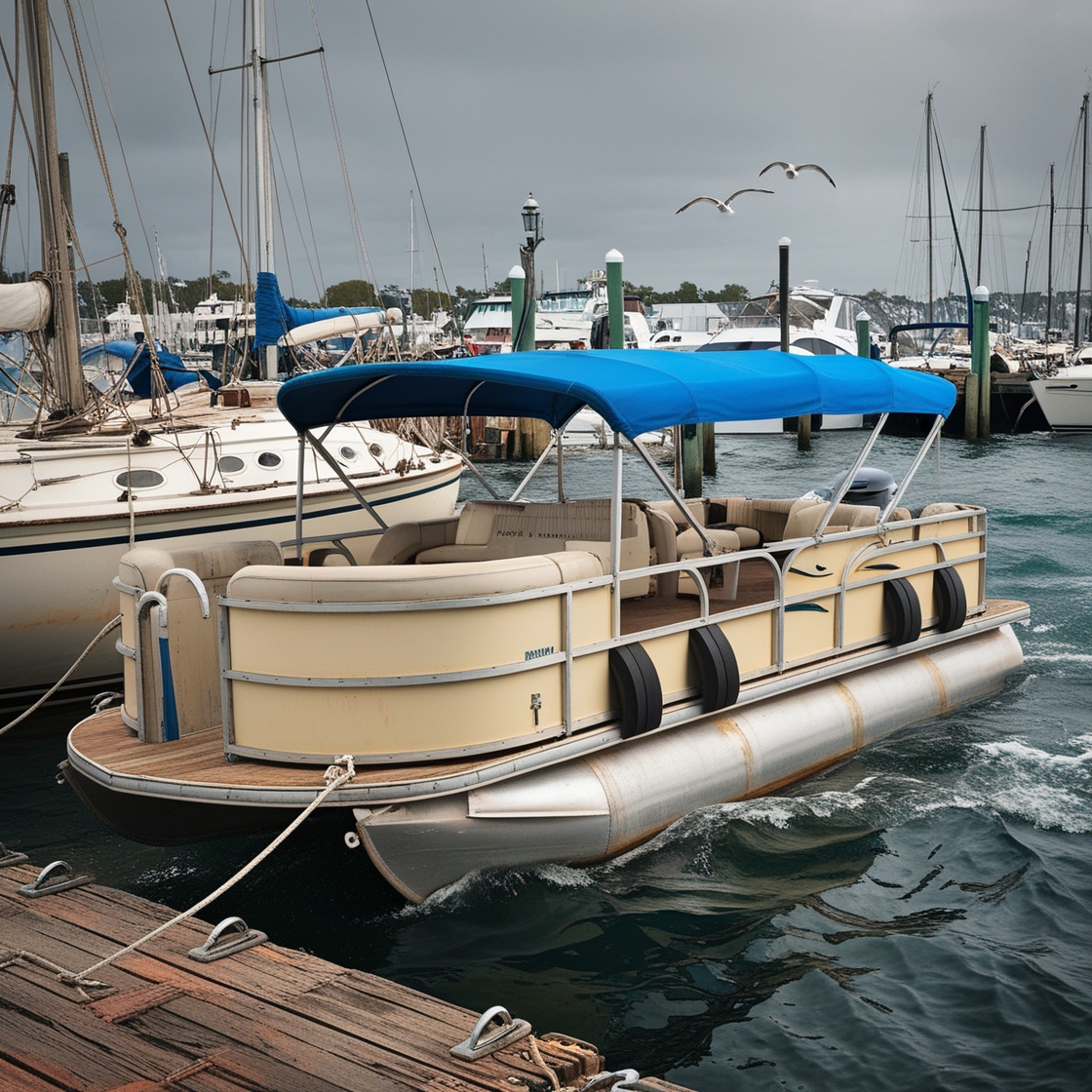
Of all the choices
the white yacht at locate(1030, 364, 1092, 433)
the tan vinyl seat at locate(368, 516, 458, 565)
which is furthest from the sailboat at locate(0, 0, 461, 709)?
the white yacht at locate(1030, 364, 1092, 433)

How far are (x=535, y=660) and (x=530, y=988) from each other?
174cm

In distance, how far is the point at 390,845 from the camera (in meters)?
6.27

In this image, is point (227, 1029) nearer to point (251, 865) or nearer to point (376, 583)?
point (251, 865)

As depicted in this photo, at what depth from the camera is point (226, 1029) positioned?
493cm

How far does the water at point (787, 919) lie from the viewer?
5.71 m

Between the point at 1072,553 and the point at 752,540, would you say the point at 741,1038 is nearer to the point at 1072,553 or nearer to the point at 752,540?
Result: the point at 752,540

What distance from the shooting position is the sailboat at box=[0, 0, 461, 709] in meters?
11.4

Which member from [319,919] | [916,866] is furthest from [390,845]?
[916,866]

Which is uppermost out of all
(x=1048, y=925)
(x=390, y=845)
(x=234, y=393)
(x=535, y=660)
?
(x=234, y=393)

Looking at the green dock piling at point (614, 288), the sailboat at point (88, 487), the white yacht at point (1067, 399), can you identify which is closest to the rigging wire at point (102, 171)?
the sailboat at point (88, 487)

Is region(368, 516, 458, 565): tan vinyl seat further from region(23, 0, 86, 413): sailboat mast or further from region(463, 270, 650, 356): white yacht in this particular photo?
region(463, 270, 650, 356): white yacht

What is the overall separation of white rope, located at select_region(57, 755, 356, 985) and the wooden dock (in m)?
0.07

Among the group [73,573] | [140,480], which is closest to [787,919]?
[73,573]

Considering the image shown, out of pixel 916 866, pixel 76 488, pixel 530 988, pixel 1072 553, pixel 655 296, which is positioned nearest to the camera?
pixel 530 988
